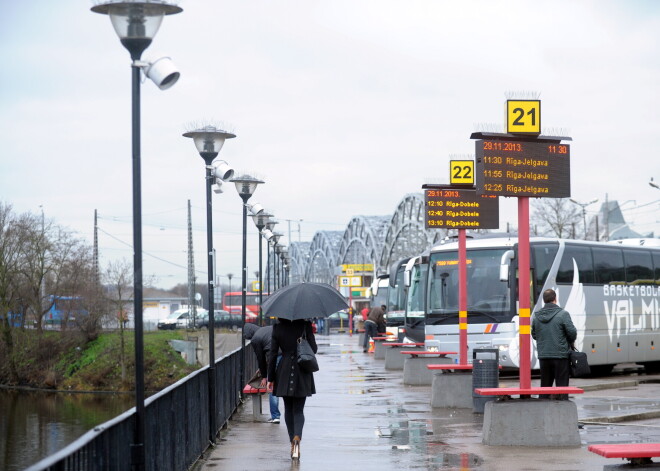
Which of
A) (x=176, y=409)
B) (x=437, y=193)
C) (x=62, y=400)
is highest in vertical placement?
(x=437, y=193)

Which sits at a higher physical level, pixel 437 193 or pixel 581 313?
pixel 437 193

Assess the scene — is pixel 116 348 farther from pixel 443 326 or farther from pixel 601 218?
pixel 601 218

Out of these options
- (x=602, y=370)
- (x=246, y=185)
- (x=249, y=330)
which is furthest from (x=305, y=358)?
(x=602, y=370)

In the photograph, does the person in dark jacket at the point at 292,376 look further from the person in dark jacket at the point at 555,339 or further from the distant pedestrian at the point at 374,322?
the distant pedestrian at the point at 374,322

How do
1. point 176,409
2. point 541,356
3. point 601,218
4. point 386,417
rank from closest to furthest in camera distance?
point 176,409
point 541,356
point 386,417
point 601,218

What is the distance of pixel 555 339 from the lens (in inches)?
647

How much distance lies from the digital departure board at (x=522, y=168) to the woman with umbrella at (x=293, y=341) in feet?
9.36

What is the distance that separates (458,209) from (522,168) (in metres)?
6.99

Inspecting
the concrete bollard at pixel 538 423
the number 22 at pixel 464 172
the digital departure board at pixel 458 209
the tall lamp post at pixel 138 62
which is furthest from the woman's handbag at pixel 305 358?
the number 22 at pixel 464 172

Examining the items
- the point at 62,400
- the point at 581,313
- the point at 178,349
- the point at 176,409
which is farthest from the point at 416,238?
the point at 176,409

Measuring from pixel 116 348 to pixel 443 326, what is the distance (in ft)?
131

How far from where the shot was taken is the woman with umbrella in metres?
12.7

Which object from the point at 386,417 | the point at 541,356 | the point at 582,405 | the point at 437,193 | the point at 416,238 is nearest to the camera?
the point at 541,356

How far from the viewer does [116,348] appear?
2552 inches
